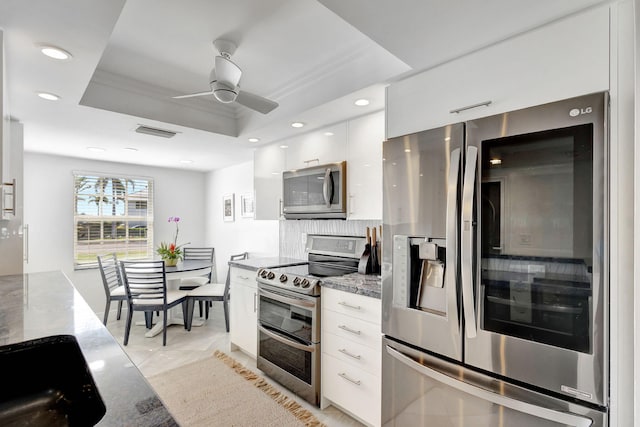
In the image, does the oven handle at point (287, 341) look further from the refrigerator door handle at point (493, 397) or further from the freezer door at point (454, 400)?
the refrigerator door handle at point (493, 397)

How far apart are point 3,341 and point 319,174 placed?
2.12 m

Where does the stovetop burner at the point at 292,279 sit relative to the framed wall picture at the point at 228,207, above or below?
below

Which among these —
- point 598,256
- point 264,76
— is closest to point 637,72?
point 598,256

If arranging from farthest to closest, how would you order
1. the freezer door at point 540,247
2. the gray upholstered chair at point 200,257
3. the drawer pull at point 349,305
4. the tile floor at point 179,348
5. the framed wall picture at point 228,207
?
the framed wall picture at point 228,207, the gray upholstered chair at point 200,257, the tile floor at point 179,348, the drawer pull at point 349,305, the freezer door at point 540,247

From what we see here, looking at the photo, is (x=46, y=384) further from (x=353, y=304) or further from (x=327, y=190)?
(x=327, y=190)

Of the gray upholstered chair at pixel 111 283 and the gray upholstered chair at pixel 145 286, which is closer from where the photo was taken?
the gray upholstered chair at pixel 145 286

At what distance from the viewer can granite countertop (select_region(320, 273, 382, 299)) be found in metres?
1.94

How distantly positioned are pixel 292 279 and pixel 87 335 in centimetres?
146

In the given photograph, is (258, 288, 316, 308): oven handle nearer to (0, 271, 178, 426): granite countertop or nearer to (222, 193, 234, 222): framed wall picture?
(0, 271, 178, 426): granite countertop

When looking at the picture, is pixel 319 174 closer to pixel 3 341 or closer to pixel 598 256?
pixel 598 256

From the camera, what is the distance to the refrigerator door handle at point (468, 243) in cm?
138

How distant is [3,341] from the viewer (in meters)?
1.08

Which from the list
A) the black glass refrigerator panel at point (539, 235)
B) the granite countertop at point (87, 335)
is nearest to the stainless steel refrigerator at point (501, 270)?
the black glass refrigerator panel at point (539, 235)

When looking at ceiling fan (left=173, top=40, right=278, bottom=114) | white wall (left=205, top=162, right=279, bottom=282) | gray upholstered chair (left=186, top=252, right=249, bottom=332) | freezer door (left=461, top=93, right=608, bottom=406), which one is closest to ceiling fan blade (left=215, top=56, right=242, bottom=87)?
ceiling fan (left=173, top=40, right=278, bottom=114)
